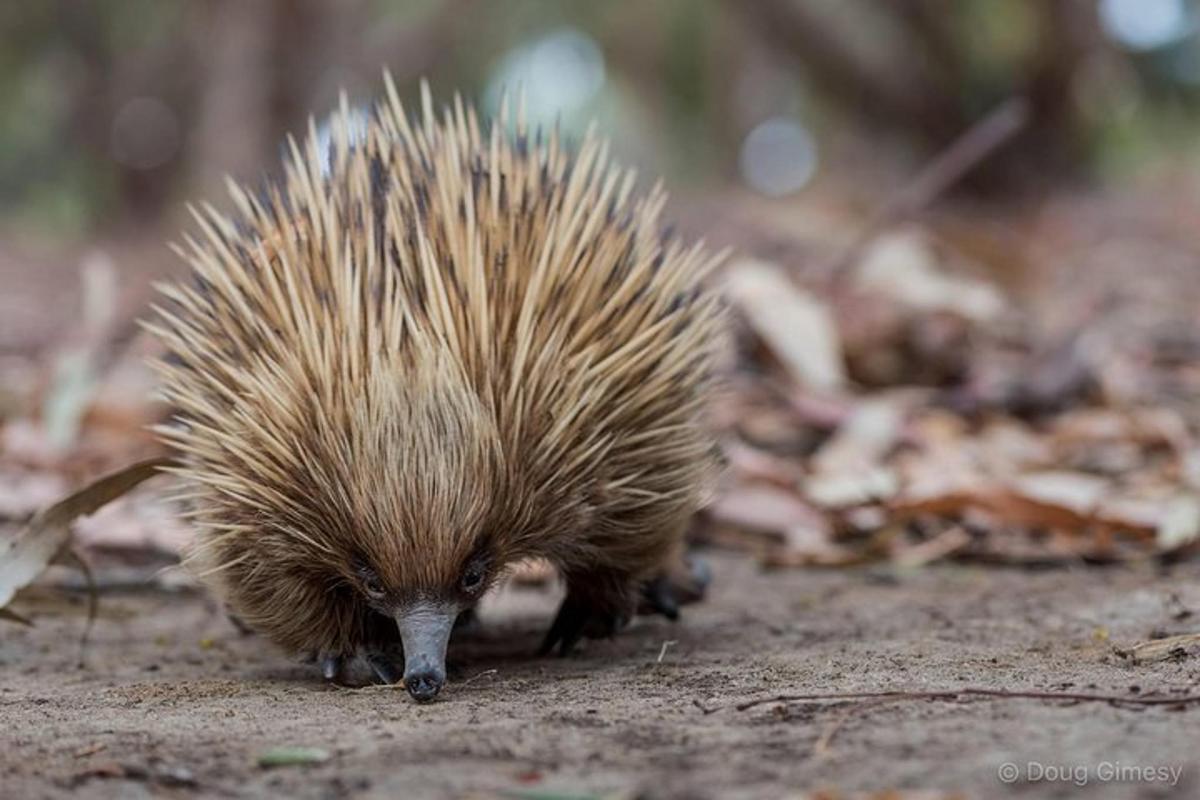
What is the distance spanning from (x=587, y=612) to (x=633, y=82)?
1643cm

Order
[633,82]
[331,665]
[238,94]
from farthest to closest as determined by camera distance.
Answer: [633,82] → [238,94] → [331,665]

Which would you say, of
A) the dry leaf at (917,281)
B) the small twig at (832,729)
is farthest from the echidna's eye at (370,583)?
the dry leaf at (917,281)

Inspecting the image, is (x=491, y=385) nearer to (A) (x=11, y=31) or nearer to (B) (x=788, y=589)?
(B) (x=788, y=589)

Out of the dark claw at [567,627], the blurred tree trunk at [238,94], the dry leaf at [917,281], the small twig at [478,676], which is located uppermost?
the blurred tree trunk at [238,94]

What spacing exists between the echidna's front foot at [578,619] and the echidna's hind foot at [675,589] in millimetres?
169

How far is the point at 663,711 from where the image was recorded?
87.4 inches

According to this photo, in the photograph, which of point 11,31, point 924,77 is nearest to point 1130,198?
point 924,77

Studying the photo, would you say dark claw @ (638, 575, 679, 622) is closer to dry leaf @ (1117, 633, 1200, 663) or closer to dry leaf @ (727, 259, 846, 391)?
dry leaf @ (1117, 633, 1200, 663)

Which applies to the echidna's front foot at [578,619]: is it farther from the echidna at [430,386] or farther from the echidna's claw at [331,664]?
the echidna's claw at [331,664]

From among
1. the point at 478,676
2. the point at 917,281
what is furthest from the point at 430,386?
the point at 917,281

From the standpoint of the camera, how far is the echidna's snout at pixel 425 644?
7.94ft

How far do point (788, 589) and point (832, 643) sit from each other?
1.10 metres

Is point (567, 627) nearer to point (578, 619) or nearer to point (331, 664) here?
point (578, 619)

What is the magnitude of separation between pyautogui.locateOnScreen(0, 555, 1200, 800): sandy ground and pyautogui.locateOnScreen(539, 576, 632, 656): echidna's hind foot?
59mm
